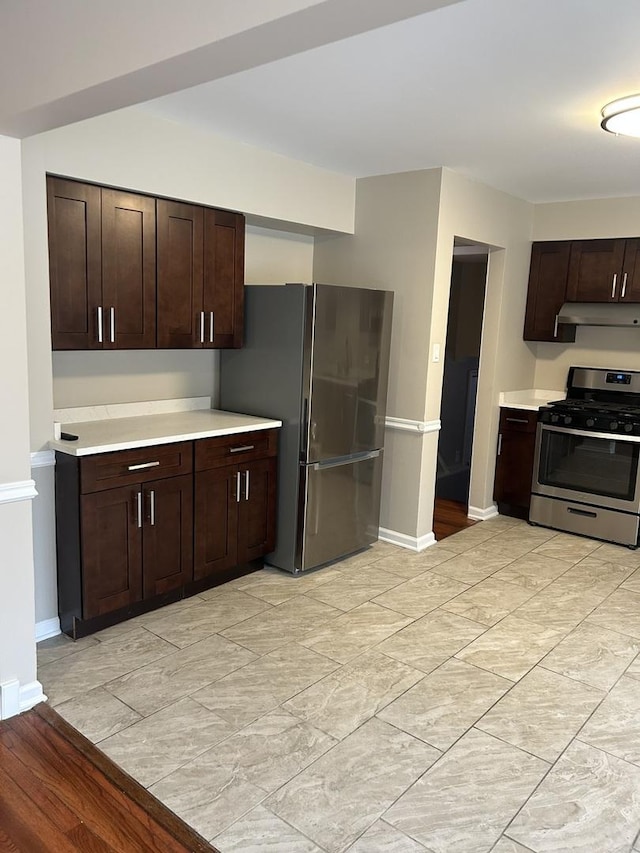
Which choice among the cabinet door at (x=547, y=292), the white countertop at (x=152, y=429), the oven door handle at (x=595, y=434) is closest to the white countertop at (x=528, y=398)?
the oven door handle at (x=595, y=434)

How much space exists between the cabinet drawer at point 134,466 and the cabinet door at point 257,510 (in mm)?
443

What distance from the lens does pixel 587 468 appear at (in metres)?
4.62

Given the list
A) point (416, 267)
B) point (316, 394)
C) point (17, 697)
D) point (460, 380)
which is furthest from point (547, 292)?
point (17, 697)

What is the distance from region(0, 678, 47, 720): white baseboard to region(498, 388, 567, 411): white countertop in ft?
12.2

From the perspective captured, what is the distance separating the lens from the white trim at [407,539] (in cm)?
431

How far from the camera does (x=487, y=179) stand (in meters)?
4.16

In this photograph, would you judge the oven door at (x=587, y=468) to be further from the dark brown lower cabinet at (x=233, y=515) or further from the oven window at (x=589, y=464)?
the dark brown lower cabinet at (x=233, y=515)

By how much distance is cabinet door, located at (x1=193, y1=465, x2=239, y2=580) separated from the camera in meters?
3.36

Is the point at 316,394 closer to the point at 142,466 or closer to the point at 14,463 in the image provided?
the point at 142,466

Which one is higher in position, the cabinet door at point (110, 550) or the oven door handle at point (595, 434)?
the oven door handle at point (595, 434)

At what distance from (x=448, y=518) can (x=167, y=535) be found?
8.36 feet

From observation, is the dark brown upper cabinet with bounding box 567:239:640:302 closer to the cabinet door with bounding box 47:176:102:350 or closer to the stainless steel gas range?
the stainless steel gas range

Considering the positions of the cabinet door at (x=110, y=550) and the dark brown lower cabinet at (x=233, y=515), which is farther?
the dark brown lower cabinet at (x=233, y=515)

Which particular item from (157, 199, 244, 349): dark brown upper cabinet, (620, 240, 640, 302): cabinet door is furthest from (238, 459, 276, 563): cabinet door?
(620, 240, 640, 302): cabinet door
